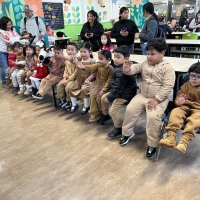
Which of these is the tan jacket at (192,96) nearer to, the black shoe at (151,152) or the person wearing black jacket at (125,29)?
the black shoe at (151,152)

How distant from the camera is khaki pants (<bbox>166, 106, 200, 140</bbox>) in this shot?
1827 mm

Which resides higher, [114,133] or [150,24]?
[150,24]

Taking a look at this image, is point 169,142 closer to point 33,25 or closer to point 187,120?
point 187,120

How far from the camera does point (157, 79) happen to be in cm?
216

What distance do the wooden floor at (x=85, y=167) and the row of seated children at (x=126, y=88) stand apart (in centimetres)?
18

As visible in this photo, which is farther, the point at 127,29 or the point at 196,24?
the point at 196,24

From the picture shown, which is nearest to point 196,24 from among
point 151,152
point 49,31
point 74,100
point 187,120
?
point 49,31

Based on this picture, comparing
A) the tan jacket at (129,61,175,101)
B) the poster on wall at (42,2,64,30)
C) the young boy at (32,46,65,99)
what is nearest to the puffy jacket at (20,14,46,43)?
the young boy at (32,46,65,99)

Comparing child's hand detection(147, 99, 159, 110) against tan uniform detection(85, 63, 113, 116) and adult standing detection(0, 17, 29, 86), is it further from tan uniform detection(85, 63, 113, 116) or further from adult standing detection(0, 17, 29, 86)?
adult standing detection(0, 17, 29, 86)

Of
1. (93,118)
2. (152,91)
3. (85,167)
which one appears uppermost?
(152,91)

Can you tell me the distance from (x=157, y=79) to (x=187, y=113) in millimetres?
425

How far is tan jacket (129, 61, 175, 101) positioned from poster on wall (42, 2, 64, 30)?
5796 millimetres

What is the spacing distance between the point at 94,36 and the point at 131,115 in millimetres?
2198

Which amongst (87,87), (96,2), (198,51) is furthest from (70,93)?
(96,2)
